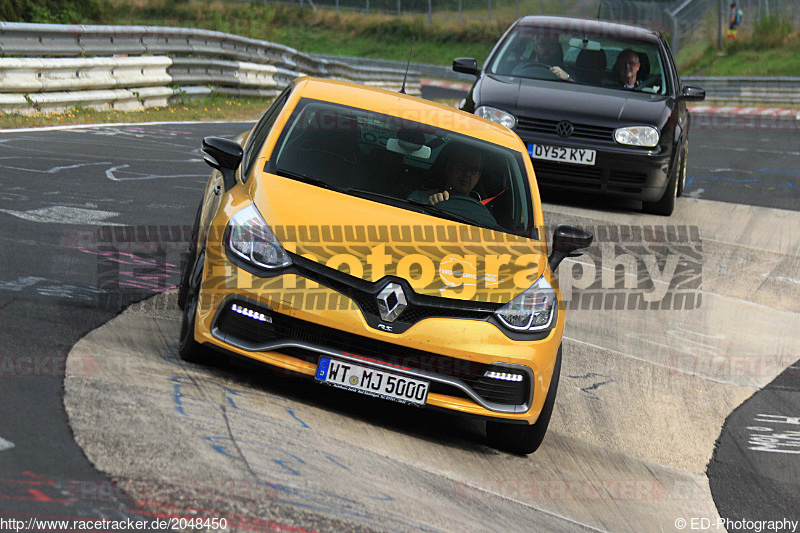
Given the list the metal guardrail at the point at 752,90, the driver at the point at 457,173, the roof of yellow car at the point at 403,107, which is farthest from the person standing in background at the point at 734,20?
the driver at the point at 457,173

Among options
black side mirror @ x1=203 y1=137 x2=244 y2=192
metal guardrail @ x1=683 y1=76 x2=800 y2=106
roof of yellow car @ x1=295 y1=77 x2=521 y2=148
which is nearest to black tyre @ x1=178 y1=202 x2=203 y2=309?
black side mirror @ x1=203 y1=137 x2=244 y2=192

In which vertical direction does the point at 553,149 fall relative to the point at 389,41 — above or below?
above

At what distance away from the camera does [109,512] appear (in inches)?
134

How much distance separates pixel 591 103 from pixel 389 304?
20.9ft

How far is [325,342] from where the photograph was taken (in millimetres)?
4973

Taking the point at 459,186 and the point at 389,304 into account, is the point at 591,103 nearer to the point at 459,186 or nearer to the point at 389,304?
the point at 459,186

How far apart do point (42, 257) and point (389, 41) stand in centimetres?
5081

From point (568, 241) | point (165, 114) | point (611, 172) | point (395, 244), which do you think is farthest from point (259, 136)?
point (165, 114)

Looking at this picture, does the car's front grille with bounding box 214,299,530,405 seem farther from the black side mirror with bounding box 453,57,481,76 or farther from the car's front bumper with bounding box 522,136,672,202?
the black side mirror with bounding box 453,57,481,76

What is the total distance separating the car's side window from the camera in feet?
19.6

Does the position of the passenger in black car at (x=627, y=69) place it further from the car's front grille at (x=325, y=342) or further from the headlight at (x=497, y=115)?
the car's front grille at (x=325, y=342)

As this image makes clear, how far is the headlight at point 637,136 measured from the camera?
34.6ft

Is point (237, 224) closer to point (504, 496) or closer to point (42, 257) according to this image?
point (504, 496)

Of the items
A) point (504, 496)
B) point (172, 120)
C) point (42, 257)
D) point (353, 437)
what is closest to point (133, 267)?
point (42, 257)
